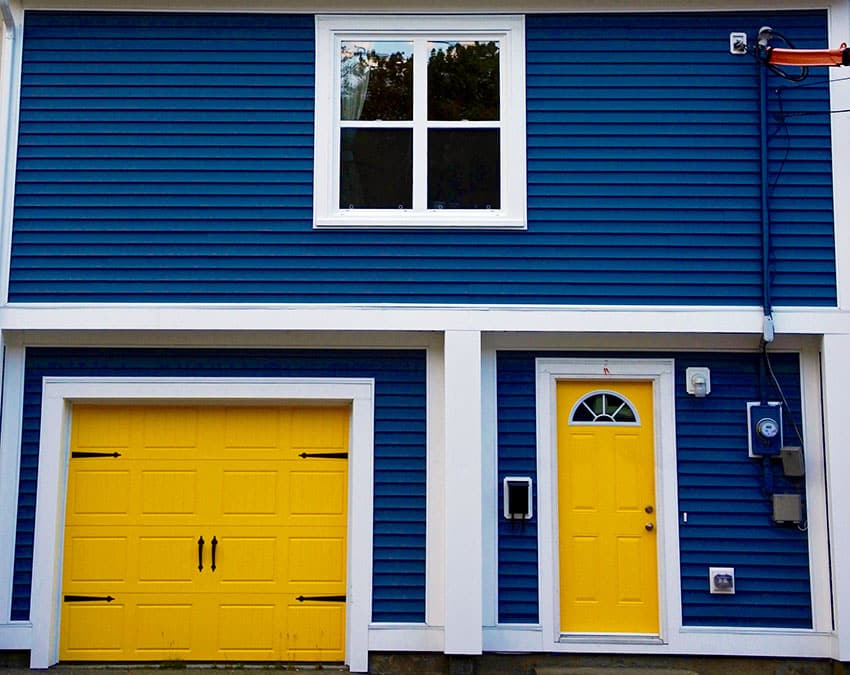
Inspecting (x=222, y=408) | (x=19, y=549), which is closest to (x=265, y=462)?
(x=222, y=408)

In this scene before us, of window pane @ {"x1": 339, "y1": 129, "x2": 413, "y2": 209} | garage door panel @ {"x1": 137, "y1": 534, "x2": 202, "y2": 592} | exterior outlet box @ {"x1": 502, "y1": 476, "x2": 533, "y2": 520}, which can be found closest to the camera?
exterior outlet box @ {"x1": 502, "y1": 476, "x2": 533, "y2": 520}

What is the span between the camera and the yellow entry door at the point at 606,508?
784cm

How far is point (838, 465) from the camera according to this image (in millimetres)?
7656

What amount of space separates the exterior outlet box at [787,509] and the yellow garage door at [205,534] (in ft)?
11.3

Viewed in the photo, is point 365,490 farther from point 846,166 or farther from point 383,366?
point 846,166

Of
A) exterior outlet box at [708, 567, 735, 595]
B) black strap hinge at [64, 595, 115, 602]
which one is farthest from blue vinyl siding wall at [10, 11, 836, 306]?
black strap hinge at [64, 595, 115, 602]

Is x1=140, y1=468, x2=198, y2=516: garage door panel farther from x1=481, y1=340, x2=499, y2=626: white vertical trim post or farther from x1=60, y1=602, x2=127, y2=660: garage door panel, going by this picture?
x1=481, y1=340, x2=499, y2=626: white vertical trim post

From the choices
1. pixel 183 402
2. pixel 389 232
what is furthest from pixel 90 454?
pixel 389 232

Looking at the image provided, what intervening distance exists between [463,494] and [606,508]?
120cm

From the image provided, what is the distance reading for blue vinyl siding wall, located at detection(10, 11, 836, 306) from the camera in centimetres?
792

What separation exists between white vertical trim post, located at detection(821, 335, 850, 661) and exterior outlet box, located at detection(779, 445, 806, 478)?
0.20 metres

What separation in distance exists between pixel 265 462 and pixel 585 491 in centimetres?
263

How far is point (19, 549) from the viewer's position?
786 cm

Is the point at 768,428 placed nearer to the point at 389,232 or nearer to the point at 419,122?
the point at 389,232
